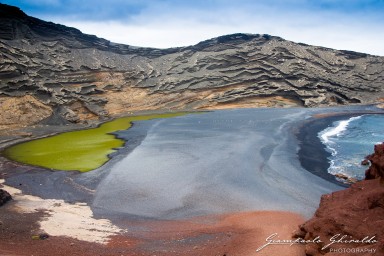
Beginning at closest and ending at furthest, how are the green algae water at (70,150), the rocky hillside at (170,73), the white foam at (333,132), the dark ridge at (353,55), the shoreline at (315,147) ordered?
the shoreline at (315,147) → the green algae water at (70,150) → the white foam at (333,132) → the rocky hillside at (170,73) → the dark ridge at (353,55)

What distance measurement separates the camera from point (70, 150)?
31.3m

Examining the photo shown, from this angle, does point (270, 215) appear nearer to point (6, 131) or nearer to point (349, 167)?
point (349, 167)

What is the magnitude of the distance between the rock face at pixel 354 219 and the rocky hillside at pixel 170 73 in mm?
41034

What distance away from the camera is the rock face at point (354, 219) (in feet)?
32.1

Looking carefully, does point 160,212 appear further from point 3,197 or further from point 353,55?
point 353,55

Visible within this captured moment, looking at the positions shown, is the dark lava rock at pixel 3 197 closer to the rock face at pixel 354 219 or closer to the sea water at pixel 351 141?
the rock face at pixel 354 219

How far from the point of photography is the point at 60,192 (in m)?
19.8

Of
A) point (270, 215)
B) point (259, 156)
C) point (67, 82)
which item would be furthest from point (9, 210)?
point (67, 82)

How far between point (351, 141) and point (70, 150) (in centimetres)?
2689

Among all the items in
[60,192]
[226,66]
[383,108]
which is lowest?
[60,192]

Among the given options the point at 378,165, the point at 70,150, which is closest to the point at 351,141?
the point at 378,165

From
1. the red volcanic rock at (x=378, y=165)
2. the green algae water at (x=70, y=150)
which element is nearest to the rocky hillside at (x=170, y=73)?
the green algae water at (x=70, y=150)

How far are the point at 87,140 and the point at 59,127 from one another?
382 inches

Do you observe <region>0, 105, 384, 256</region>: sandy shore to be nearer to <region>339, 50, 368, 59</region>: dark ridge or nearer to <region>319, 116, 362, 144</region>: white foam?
<region>319, 116, 362, 144</region>: white foam
